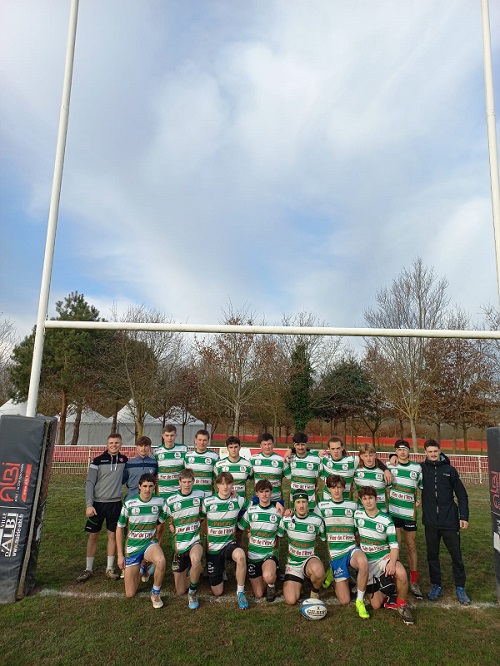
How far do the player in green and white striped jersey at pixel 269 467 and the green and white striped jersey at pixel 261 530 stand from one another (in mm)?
586

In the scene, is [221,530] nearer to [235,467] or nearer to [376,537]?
[235,467]

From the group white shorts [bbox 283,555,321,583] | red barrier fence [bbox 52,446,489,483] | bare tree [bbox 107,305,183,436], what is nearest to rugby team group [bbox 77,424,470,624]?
white shorts [bbox 283,555,321,583]

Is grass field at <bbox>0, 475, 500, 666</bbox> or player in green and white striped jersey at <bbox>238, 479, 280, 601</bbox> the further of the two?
player in green and white striped jersey at <bbox>238, 479, 280, 601</bbox>

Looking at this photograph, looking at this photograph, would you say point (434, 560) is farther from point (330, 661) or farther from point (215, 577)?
point (215, 577)

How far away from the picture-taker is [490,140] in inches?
231

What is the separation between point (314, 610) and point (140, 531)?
201cm

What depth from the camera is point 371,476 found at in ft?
17.6

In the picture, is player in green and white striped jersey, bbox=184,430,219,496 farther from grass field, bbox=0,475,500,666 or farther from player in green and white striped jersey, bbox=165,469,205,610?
grass field, bbox=0,475,500,666

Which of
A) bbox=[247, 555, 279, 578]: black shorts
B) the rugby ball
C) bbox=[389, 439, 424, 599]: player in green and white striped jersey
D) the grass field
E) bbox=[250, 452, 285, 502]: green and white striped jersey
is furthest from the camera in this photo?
bbox=[250, 452, 285, 502]: green and white striped jersey

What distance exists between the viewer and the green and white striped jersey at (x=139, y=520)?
486 centimetres

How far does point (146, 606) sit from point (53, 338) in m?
21.0

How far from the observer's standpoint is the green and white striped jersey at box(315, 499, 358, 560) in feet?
15.6

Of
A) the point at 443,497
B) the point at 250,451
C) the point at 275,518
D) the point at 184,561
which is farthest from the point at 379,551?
the point at 250,451

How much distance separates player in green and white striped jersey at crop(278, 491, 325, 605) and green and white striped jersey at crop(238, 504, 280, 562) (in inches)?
4.9
